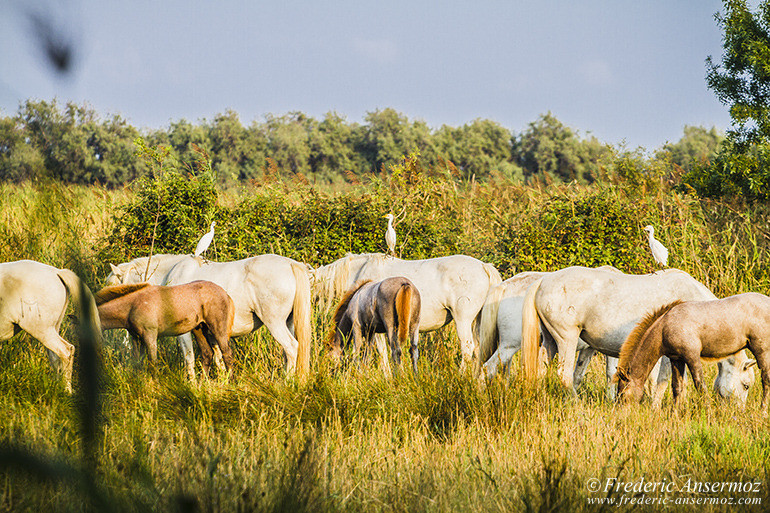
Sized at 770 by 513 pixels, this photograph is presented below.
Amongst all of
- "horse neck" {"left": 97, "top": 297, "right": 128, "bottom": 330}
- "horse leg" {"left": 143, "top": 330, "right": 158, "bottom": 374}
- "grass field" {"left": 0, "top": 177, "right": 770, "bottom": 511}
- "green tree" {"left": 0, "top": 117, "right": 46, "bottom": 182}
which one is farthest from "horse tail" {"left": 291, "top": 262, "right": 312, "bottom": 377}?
"green tree" {"left": 0, "top": 117, "right": 46, "bottom": 182}

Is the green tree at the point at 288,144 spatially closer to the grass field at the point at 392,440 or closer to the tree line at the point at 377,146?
Result: the tree line at the point at 377,146

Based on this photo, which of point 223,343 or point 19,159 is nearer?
point 19,159

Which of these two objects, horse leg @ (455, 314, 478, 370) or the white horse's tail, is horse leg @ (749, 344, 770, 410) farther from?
horse leg @ (455, 314, 478, 370)

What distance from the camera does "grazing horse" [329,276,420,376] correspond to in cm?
715

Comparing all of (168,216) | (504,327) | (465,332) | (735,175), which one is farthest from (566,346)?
(735,175)

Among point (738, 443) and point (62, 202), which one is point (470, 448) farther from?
point (62, 202)

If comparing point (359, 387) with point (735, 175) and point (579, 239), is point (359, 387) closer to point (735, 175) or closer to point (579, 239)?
point (579, 239)

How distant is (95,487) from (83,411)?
0.23ft

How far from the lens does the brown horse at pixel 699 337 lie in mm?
Result: 5395

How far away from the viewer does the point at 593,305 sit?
664 centimetres

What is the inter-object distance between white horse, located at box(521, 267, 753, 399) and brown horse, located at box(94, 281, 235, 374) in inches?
120

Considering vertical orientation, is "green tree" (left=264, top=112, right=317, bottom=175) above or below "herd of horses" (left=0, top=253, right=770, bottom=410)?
above

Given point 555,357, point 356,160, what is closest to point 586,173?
point 356,160

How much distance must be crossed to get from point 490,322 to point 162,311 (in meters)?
3.51
